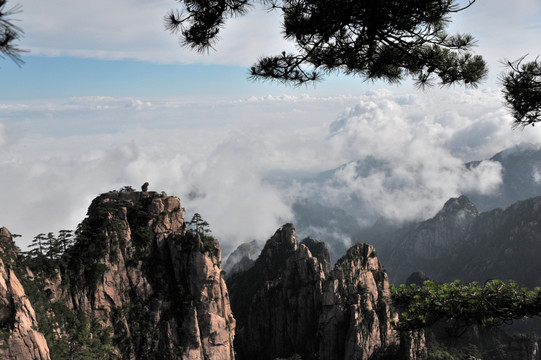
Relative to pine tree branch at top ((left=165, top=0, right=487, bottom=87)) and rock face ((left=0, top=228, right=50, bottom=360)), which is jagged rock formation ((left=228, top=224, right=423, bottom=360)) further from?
pine tree branch at top ((left=165, top=0, right=487, bottom=87))

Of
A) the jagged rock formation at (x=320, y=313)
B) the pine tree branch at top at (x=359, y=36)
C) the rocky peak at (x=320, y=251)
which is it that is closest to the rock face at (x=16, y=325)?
the pine tree branch at top at (x=359, y=36)

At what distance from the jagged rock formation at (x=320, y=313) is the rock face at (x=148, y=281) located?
89.7 ft

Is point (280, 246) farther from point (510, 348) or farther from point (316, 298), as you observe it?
point (510, 348)

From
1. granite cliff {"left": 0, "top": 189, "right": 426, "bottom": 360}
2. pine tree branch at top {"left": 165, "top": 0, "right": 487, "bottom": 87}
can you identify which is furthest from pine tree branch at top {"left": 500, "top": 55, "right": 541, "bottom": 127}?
granite cliff {"left": 0, "top": 189, "right": 426, "bottom": 360}

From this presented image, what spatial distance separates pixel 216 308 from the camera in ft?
217

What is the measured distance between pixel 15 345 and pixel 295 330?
6802 centimetres

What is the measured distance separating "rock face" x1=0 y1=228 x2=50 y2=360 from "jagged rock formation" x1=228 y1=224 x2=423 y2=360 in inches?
2355

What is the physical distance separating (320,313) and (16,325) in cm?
6549

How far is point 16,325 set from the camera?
39.3 metres

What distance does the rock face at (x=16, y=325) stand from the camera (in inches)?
1511

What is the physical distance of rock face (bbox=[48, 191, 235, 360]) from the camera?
183 ft

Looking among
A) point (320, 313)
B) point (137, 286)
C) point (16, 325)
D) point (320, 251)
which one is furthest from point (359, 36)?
point (320, 251)

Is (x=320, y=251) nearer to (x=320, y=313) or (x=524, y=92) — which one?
(x=320, y=313)

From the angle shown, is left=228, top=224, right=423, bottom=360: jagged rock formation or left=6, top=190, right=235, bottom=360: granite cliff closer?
left=6, top=190, right=235, bottom=360: granite cliff
